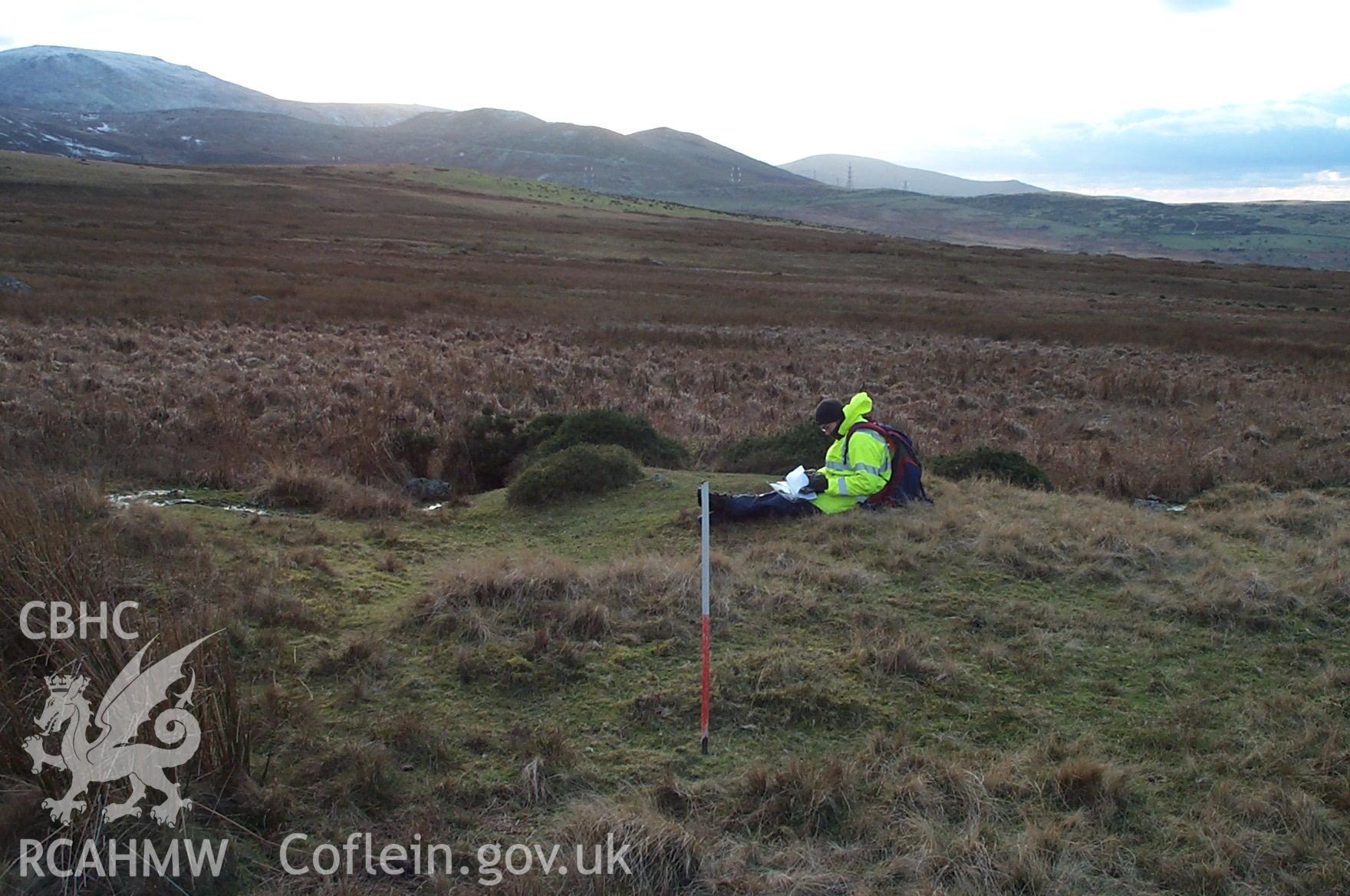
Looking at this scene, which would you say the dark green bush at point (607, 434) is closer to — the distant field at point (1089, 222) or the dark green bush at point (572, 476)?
the dark green bush at point (572, 476)

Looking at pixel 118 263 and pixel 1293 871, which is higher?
pixel 118 263

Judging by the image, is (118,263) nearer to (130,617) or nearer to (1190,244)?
(130,617)

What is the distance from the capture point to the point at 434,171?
11238 centimetres

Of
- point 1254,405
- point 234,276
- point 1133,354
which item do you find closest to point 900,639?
point 1254,405

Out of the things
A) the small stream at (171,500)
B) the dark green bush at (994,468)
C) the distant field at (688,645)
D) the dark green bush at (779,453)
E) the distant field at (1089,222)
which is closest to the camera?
the distant field at (688,645)

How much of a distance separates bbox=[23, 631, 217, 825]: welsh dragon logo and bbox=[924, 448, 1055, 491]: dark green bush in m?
8.79

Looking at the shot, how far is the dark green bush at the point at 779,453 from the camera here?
1116 cm

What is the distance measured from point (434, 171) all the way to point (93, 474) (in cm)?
11152

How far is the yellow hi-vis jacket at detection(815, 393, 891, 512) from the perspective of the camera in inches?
335

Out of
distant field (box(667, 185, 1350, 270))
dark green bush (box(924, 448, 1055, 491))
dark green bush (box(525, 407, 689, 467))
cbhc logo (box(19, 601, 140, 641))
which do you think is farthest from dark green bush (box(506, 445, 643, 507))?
distant field (box(667, 185, 1350, 270))

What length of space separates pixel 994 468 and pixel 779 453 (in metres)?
2.57

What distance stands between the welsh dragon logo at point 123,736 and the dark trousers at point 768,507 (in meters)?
5.16

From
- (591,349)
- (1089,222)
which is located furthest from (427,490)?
(1089,222)

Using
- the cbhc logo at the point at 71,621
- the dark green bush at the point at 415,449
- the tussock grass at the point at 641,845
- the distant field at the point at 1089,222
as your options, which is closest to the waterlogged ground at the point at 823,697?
the tussock grass at the point at 641,845
